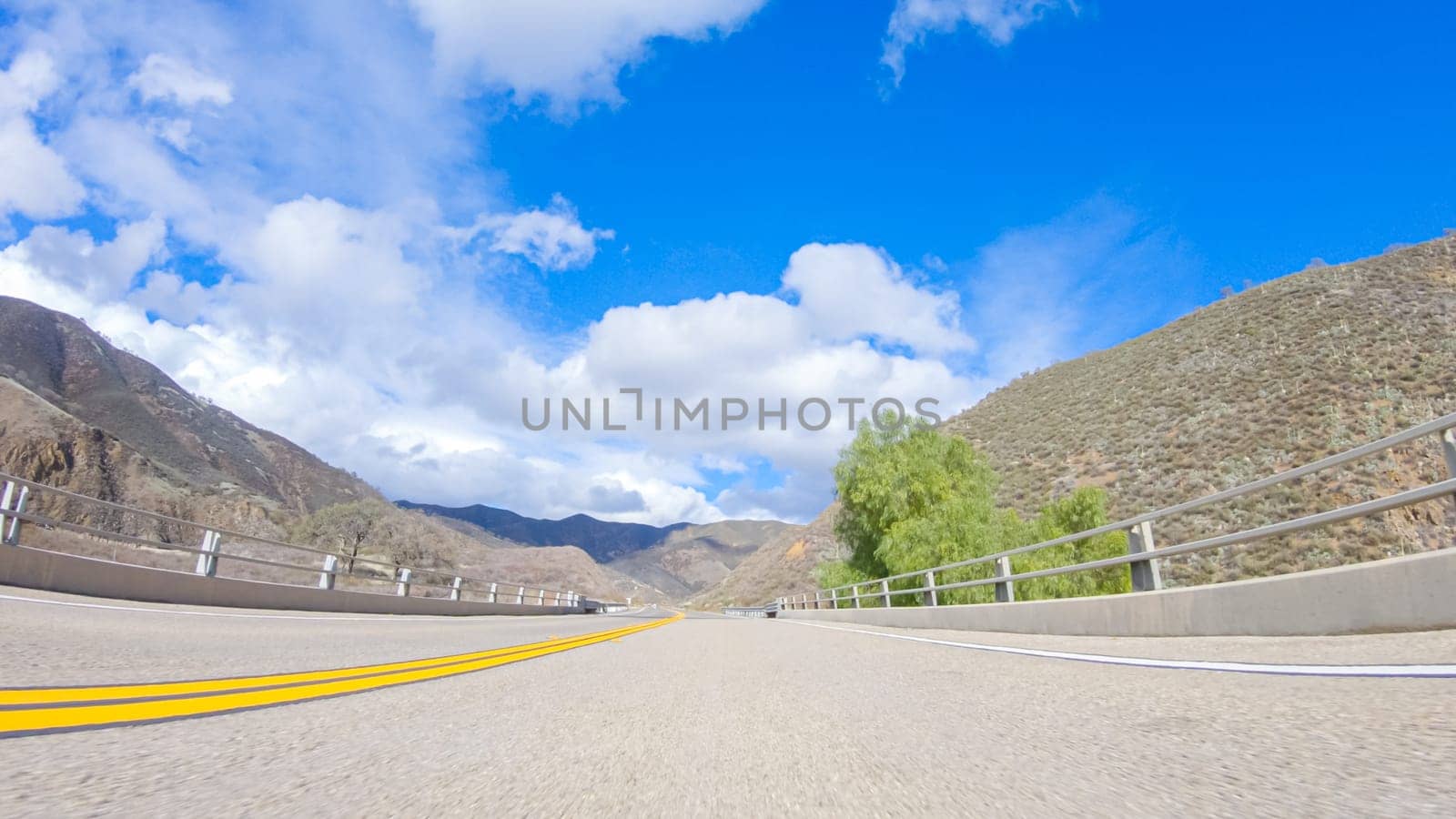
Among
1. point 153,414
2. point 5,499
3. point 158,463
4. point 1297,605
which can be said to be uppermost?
point 153,414

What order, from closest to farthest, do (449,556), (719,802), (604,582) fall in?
(719,802) < (449,556) < (604,582)

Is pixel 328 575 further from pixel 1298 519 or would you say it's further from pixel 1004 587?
pixel 1298 519

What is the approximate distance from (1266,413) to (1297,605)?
1673 inches

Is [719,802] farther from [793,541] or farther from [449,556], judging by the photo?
[793,541]

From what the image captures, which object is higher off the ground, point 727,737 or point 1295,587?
point 1295,587

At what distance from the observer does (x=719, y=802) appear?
2.19 metres

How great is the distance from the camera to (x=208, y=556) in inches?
499

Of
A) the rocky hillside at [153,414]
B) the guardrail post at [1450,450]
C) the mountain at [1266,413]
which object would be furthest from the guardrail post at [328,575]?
the rocky hillside at [153,414]

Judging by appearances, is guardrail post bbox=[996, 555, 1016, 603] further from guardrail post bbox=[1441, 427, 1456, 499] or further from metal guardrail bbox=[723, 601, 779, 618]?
metal guardrail bbox=[723, 601, 779, 618]

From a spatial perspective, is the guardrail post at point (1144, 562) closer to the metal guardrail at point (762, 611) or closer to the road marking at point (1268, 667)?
the road marking at point (1268, 667)

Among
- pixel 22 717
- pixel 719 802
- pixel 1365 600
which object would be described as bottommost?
pixel 719 802

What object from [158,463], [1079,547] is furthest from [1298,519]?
[158,463]

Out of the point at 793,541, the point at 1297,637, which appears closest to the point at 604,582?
the point at 793,541

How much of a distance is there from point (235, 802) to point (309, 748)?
2.53ft
